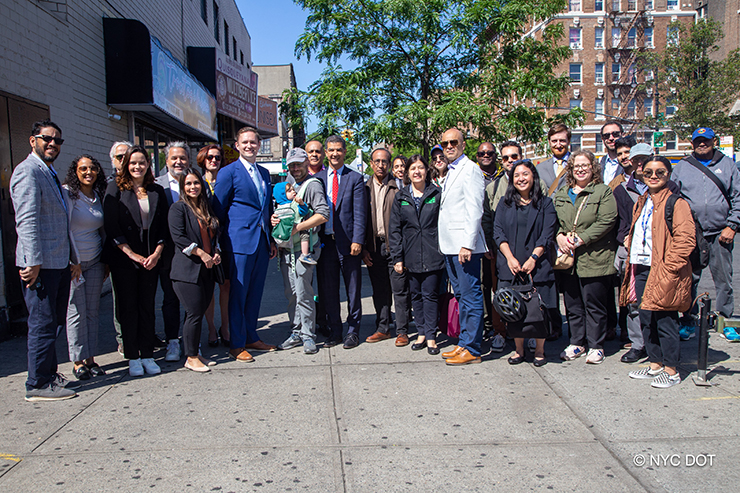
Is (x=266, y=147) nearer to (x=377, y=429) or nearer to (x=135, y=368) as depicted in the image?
(x=135, y=368)

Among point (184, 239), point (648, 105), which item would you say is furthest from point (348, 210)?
point (648, 105)

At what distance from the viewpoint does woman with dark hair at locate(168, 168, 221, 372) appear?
476 cm

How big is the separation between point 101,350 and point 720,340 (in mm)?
6468

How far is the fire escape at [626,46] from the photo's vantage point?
5159 cm

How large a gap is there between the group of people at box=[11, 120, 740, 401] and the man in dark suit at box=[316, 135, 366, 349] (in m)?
0.02

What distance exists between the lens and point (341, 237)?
5.59 metres

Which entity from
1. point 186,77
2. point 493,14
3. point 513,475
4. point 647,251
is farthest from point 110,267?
point 493,14

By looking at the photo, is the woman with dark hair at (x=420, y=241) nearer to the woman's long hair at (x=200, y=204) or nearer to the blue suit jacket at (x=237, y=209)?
the blue suit jacket at (x=237, y=209)

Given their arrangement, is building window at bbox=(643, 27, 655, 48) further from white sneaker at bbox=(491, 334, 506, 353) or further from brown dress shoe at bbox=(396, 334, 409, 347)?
brown dress shoe at bbox=(396, 334, 409, 347)

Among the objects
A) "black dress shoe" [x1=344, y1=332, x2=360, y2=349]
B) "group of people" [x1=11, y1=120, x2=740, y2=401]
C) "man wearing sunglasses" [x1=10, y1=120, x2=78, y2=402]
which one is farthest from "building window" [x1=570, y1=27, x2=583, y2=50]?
"man wearing sunglasses" [x1=10, y1=120, x2=78, y2=402]

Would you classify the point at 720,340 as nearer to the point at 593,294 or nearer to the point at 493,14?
the point at 593,294

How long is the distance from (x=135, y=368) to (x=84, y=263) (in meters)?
1.02

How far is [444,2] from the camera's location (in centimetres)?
1037

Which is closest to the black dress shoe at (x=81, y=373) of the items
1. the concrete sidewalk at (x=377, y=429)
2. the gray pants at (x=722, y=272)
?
the concrete sidewalk at (x=377, y=429)
